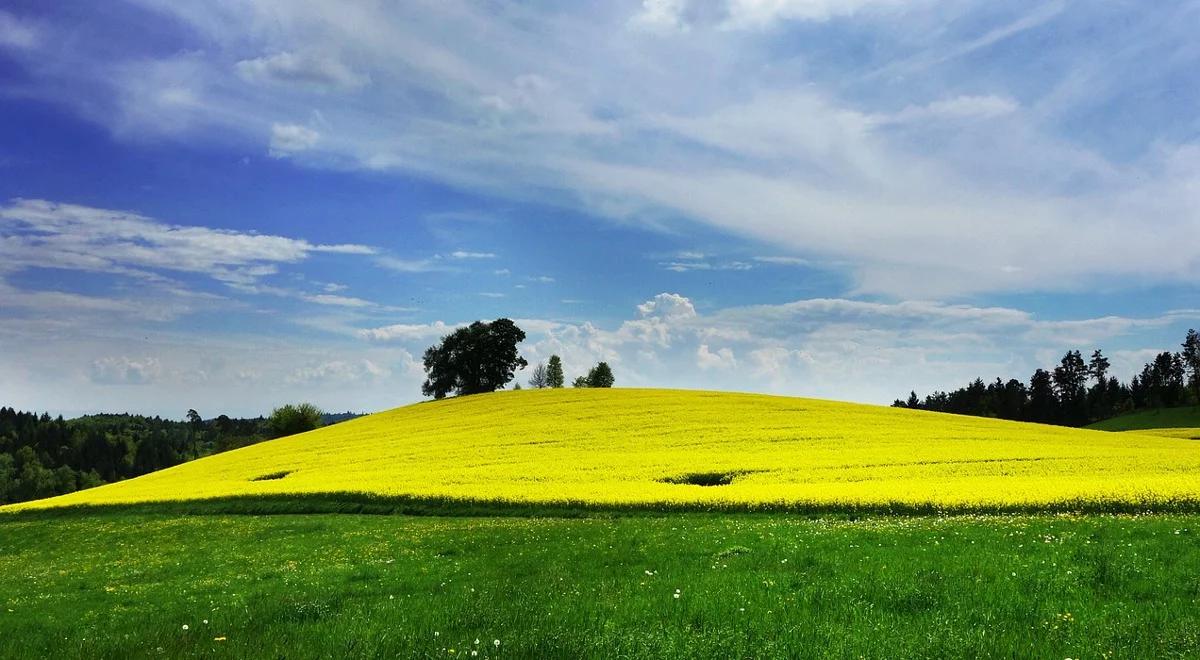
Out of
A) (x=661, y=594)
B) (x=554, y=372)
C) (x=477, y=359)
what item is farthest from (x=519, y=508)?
(x=554, y=372)

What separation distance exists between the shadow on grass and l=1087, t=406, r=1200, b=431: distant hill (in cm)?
11068

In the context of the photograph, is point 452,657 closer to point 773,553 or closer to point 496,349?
point 773,553

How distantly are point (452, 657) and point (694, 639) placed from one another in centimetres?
266

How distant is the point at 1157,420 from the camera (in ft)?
390

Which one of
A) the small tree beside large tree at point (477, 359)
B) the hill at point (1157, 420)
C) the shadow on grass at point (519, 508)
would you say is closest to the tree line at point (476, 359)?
the small tree beside large tree at point (477, 359)

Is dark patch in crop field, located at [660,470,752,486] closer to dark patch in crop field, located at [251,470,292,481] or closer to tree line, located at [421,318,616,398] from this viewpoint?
dark patch in crop field, located at [251,470,292,481]

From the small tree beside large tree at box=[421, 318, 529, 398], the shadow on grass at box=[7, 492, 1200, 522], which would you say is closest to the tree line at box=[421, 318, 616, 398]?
the small tree beside large tree at box=[421, 318, 529, 398]

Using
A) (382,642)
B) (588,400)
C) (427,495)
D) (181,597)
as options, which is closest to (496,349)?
(588,400)

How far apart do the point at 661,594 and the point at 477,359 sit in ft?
300

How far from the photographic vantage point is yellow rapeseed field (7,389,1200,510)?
2438 centimetres

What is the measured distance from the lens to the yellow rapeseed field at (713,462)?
960 inches

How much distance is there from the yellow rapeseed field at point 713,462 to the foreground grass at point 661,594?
544cm

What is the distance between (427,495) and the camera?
2952 cm

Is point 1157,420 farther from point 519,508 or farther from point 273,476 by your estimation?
point 273,476
